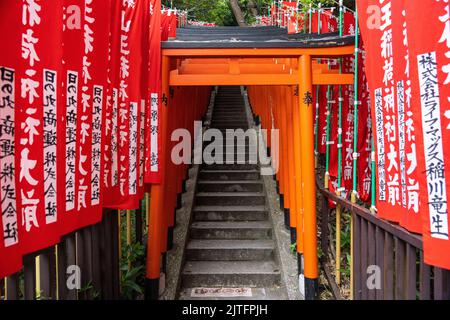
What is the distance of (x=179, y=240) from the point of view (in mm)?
6078

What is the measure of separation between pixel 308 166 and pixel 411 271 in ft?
7.32

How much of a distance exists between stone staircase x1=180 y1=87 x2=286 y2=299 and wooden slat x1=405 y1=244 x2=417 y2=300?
115 inches

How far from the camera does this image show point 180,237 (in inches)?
242

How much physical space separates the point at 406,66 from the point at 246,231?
14.8ft

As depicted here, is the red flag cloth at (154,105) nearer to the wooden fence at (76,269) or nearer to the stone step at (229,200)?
the wooden fence at (76,269)

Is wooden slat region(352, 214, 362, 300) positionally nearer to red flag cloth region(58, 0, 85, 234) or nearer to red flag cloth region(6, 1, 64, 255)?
red flag cloth region(58, 0, 85, 234)

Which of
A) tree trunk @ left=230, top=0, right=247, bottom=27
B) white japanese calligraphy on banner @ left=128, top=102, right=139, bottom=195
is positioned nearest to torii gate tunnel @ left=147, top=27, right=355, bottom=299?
white japanese calligraphy on banner @ left=128, top=102, right=139, bottom=195

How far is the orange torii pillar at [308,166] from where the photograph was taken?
4.54 meters

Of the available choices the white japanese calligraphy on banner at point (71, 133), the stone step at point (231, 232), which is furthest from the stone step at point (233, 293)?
the white japanese calligraphy on banner at point (71, 133)

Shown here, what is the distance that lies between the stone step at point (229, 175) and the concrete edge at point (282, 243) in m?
0.29

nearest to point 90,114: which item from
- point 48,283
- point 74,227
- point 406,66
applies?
point 74,227

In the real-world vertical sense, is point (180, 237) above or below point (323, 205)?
below

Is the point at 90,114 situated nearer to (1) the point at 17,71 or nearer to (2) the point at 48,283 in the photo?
(1) the point at 17,71

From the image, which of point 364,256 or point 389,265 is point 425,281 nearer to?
point 389,265
